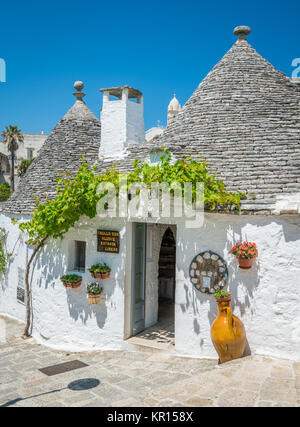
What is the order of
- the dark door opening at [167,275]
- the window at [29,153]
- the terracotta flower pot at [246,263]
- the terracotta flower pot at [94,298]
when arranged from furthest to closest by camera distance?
the window at [29,153] → the dark door opening at [167,275] → the terracotta flower pot at [94,298] → the terracotta flower pot at [246,263]

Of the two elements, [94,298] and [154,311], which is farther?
[154,311]

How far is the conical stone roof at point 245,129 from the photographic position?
668 cm

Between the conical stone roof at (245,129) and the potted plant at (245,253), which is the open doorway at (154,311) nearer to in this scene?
the conical stone roof at (245,129)

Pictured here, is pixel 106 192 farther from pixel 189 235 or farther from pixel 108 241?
pixel 189 235

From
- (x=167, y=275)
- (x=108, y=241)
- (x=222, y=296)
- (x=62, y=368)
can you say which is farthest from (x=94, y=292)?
(x=167, y=275)

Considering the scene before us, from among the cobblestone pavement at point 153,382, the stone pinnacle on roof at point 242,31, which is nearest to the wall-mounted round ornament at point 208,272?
the cobblestone pavement at point 153,382

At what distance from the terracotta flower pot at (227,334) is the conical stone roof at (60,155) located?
571cm

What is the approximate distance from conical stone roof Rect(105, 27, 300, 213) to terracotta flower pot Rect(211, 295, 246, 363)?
1.81 metres

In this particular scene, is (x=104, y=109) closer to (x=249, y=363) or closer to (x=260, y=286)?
(x=260, y=286)

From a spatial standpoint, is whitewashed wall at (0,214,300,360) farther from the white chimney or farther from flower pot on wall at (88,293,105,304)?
the white chimney

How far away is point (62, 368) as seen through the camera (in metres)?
6.93

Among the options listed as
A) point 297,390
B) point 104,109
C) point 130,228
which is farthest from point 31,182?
point 297,390

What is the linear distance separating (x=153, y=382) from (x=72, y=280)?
3.22 m
